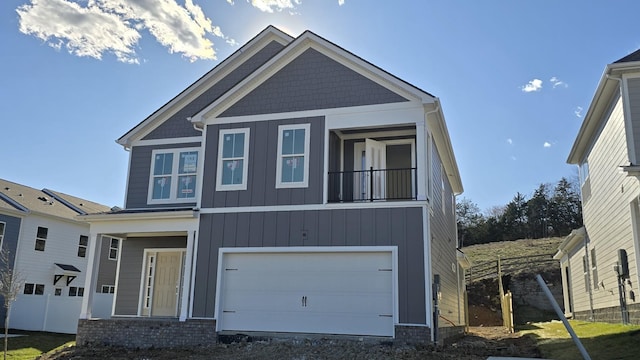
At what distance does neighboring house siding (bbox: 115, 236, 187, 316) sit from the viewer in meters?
16.4

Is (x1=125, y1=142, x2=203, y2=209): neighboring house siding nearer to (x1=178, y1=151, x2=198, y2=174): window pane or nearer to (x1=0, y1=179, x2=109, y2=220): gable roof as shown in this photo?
(x1=178, y1=151, x2=198, y2=174): window pane

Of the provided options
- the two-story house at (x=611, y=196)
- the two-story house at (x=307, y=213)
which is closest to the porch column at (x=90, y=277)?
the two-story house at (x=307, y=213)

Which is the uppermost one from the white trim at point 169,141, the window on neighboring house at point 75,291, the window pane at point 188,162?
the white trim at point 169,141

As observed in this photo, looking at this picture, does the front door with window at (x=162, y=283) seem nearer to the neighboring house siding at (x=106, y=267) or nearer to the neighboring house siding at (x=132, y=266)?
the neighboring house siding at (x=132, y=266)

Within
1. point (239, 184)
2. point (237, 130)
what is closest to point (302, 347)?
point (239, 184)

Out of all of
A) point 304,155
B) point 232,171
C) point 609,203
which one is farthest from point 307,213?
point 609,203

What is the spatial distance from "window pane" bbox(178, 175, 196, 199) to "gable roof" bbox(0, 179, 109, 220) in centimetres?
965

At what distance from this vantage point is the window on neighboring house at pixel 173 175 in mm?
15766

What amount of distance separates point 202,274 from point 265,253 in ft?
5.88

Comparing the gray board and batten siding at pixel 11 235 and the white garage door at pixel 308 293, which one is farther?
the gray board and batten siding at pixel 11 235

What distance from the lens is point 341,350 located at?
426 inches

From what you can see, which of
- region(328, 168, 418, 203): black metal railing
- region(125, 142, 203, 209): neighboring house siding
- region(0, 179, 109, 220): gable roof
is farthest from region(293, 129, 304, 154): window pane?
region(0, 179, 109, 220): gable roof

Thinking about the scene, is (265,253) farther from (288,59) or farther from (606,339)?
(606,339)

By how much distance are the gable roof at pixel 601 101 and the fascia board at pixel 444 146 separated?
3899mm
